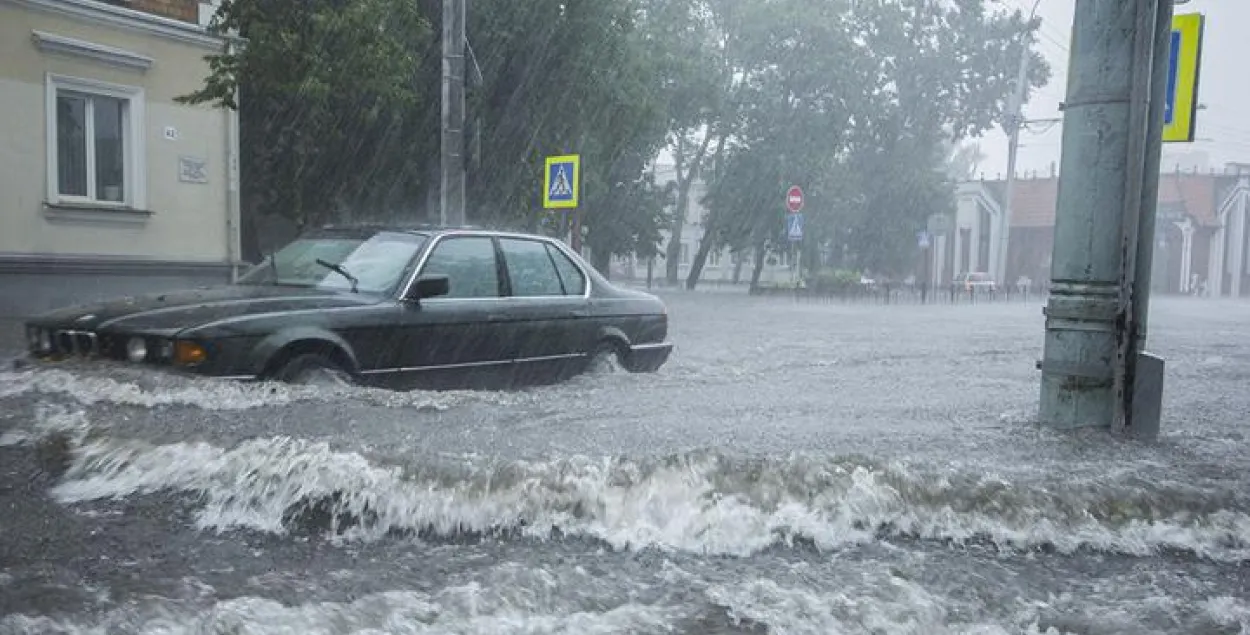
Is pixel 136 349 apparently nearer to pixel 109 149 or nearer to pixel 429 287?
pixel 429 287

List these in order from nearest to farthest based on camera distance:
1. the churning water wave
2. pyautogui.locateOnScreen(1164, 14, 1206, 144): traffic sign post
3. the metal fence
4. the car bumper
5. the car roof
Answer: the churning water wave → pyautogui.locateOnScreen(1164, 14, 1206, 144): traffic sign post → the car roof → the car bumper → the metal fence

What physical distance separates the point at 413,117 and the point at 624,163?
21.3 metres

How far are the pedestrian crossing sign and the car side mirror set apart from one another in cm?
762

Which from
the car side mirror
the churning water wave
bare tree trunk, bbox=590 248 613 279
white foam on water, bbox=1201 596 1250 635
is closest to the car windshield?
the car side mirror

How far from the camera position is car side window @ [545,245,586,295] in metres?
7.62

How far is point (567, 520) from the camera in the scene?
3.52 m

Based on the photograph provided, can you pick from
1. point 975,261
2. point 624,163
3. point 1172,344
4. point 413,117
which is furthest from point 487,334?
point 975,261

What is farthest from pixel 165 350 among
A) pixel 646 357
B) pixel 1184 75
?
pixel 1184 75

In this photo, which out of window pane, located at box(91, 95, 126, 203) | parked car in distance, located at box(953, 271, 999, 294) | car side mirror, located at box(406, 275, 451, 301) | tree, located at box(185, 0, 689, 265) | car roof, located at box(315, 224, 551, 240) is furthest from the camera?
parked car in distance, located at box(953, 271, 999, 294)

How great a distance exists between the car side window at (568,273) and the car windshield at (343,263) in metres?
1.25

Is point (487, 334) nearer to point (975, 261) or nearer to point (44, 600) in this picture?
point (44, 600)

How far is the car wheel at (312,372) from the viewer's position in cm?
547

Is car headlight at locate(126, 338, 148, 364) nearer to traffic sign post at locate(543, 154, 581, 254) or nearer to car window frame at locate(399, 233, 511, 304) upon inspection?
car window frame at locate(399, 233, 511, 304)

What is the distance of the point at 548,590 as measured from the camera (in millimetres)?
2957
